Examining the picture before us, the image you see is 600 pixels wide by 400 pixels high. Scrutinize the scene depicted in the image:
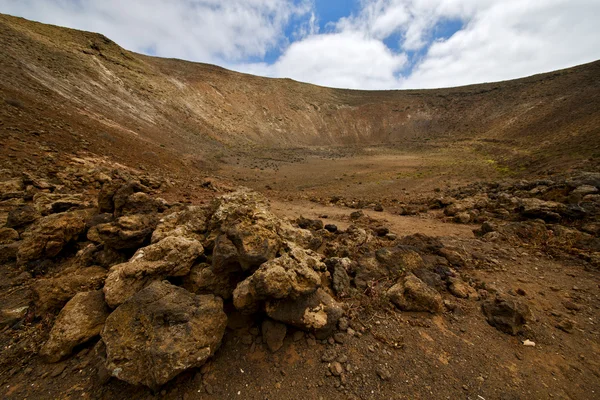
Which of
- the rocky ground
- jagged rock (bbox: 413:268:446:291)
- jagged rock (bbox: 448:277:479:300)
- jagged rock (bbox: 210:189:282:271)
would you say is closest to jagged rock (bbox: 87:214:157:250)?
the rocky ground

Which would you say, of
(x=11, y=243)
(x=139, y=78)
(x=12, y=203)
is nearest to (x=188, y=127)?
(x=139, y=78)

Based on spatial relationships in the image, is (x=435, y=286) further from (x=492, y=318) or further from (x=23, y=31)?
(x=23, y=31)

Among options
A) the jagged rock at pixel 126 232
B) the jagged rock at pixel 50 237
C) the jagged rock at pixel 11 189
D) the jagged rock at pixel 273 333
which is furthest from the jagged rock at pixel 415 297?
the jagged rock at pixel 11 189

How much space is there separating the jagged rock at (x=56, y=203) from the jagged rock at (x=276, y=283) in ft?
19.8

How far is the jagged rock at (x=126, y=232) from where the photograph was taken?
4.02 metres

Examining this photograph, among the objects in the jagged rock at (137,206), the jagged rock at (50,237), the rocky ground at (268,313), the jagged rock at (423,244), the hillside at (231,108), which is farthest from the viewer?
the hillside at (231,108)

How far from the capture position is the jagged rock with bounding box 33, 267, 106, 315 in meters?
3.26

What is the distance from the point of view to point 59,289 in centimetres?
334

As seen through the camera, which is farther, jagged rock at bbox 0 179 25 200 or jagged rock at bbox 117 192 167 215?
jagged rock at bbox 0 179 25 200

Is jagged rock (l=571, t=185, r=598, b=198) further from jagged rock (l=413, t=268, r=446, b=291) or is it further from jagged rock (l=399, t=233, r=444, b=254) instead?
jagged rock (l=413, t=268, r=446, b=291)

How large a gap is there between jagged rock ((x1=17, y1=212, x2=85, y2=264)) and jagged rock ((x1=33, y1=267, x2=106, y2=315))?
107 centimetres

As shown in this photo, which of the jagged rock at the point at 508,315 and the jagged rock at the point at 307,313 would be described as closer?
the jagged rock at the point at 307,313

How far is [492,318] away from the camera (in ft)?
11.6

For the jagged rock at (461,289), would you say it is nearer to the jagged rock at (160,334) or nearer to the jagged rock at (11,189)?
the jagged rock at (160,334)
